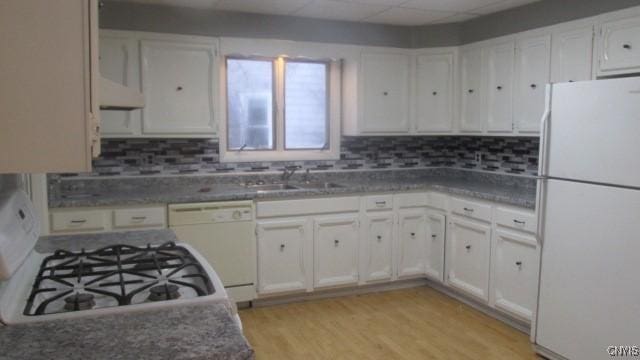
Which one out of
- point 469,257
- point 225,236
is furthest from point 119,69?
point 469,257

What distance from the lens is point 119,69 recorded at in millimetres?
3588

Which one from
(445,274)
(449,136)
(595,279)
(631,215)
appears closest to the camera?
(631,215)

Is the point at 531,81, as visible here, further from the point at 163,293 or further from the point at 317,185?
the point at 163,293

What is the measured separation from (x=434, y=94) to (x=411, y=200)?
0.94 meters

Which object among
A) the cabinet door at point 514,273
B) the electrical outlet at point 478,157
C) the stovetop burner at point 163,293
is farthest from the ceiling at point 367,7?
the stovetop burner at point 163,293

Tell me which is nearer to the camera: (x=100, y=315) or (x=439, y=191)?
(x=100, y=315)

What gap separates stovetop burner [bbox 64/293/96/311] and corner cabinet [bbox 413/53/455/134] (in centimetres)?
356

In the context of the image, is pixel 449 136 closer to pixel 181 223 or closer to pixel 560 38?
pixel 560 38

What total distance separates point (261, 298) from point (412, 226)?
1343 millimetres

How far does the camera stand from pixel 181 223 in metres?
3.50

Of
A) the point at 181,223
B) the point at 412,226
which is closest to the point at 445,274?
the point at 412,226

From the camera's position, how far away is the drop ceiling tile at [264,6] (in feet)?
11.9

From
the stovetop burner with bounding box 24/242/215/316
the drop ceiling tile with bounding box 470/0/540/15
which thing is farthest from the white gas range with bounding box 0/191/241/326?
the drop ceiling tile with bounding box 470/0/540/15

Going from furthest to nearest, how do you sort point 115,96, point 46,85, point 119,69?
point 119,69
point 115,96
point 46,85
